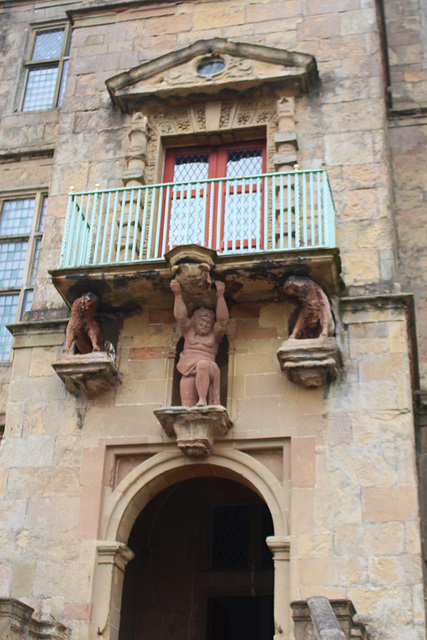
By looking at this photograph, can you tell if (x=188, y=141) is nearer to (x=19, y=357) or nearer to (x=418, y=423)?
(x=19, y=357)

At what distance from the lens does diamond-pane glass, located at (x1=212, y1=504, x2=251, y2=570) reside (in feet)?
39.0

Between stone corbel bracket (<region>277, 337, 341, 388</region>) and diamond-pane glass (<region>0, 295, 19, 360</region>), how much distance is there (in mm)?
4302

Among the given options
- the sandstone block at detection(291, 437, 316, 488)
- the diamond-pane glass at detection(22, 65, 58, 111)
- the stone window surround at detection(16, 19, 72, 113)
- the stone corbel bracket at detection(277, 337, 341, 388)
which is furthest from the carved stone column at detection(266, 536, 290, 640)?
the diamond-pane glass at detection(22, 65, 58, 111)

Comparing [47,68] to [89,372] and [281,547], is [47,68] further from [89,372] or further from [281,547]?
[281,547]

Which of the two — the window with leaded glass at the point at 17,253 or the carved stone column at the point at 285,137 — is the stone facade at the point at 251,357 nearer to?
the carved stone column at the point at 285,137

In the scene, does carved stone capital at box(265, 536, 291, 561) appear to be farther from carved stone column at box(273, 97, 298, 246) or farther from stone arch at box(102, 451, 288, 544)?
carved stone column at box(273, 97, 298, 246)

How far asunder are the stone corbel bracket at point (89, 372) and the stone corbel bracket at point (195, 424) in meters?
0.87

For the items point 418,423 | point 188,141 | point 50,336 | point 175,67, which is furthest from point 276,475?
point 175,67

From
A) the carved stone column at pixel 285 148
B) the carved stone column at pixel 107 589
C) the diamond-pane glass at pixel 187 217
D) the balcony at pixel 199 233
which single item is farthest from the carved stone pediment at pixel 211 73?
the carved stone column at pixel 107 589

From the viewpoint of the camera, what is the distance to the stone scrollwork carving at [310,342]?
943 cm

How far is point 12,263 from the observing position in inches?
500

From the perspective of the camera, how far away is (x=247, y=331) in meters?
10.2

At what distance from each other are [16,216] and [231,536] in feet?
18.0

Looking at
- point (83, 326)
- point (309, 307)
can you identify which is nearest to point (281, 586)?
point (309, 307)
